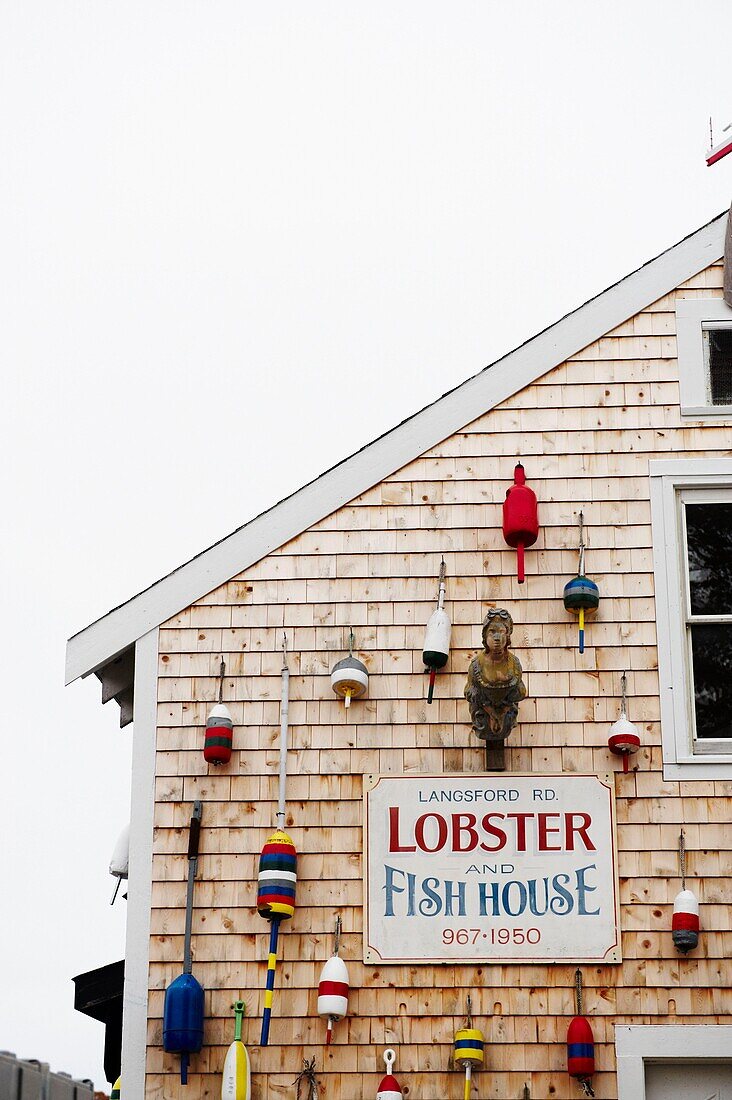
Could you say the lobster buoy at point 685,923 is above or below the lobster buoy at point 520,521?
below

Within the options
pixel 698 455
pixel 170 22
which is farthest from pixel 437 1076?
pixel 170 22

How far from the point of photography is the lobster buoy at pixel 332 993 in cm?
780

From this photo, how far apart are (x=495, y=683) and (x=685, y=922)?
157 cm

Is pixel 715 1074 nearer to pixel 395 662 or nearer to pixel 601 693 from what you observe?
pixel 601 693

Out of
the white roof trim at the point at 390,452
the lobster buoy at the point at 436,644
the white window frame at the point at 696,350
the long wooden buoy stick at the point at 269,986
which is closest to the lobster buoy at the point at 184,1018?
the long wooden buoy stick at the point at 269,986

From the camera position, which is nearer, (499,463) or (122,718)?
(499,463)

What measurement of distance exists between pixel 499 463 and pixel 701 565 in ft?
4.29

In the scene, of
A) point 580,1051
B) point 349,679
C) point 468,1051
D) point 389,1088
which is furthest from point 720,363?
point 389,1088

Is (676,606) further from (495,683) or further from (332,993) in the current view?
(332,993)

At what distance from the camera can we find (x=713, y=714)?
8.45 meters

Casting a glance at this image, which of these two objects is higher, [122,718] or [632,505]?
[632,505]

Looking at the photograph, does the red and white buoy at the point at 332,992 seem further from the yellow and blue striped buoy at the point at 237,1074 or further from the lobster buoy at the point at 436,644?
the lobster buoy at the point at 436,644

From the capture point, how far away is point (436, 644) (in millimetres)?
8383

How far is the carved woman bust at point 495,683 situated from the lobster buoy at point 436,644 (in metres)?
0.24
